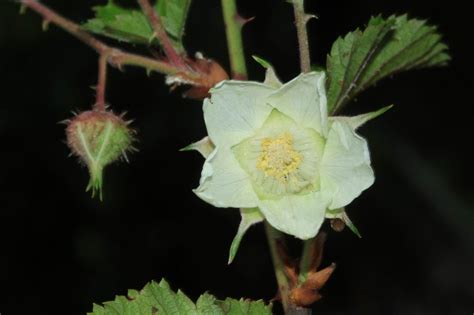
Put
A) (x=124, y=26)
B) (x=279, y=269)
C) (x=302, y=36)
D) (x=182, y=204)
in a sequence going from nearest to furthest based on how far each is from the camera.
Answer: (x=302, y=36) → (x=279, y=269) → (x=124, y=26) → (x=182, y=204)

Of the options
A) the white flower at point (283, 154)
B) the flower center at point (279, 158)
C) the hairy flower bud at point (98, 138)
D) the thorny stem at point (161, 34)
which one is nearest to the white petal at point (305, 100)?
the white flower at point (283, 154)

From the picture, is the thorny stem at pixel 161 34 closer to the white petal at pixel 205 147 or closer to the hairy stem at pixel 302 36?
the white petal at pixel 205 147

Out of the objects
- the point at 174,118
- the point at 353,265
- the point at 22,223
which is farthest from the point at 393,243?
the point at 22,223

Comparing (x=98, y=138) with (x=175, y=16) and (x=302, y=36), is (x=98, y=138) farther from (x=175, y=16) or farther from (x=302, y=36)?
(x=302, y=36)

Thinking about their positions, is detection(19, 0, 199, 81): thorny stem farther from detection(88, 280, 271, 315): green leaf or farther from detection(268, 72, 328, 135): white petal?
detection(88, 280, 271, 315): green leaf

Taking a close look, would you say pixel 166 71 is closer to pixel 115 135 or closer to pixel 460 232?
pixel 115 135

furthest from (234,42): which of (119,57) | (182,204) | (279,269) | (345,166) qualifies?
(182,204)
